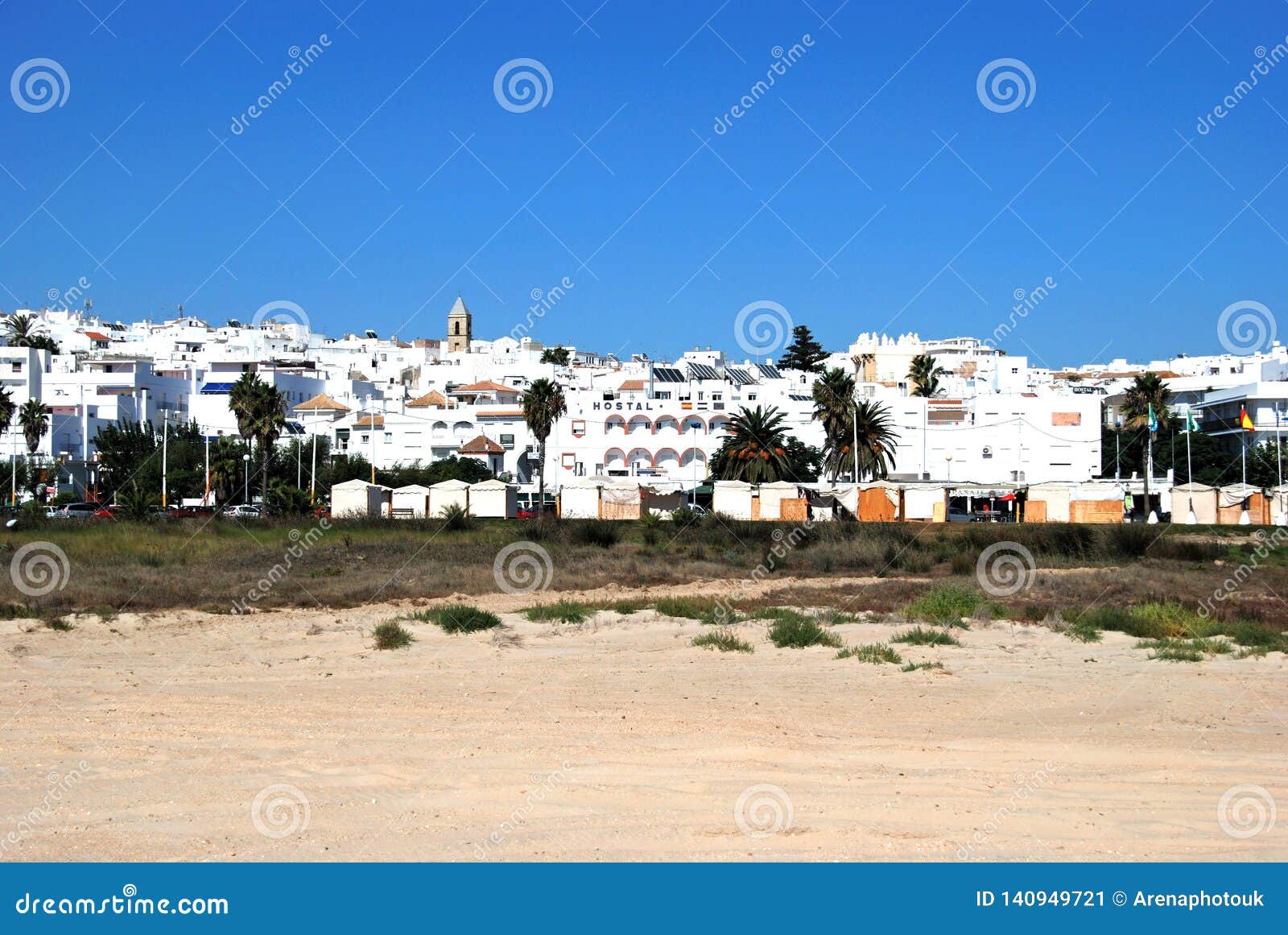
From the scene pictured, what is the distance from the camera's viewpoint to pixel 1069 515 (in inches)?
2125

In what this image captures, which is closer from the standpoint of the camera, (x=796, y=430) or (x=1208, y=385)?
(x=796, y=430)

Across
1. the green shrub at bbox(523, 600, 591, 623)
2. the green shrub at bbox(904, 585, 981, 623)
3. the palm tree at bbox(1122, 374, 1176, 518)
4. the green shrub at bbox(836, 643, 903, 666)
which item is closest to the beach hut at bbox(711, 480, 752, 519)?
the palm tree at bbox(1122, 374, 1176, 518)

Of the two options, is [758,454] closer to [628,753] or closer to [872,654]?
[872,654]

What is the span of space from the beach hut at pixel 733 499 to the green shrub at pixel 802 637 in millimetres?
34891

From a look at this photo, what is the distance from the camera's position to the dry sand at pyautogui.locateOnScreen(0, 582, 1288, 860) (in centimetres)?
920

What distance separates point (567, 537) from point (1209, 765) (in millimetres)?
28471

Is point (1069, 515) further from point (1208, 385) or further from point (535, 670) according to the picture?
point (1208, 385)

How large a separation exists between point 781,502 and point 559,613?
1298 inches

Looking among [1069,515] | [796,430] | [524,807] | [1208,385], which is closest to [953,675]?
[524,807]

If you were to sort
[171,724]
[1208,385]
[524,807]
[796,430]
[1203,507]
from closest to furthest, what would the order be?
[524,807] < [171,724] < [1203,507] < [796,430] < [1208,385]

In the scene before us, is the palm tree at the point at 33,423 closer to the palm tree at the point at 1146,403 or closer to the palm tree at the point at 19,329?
the palm tree at the point at 19,329

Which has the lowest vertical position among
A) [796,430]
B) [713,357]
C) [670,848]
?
[670,848]

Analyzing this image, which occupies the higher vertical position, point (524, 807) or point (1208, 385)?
point (1208, 385)

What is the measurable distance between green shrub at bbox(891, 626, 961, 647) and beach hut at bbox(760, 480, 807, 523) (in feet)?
111
